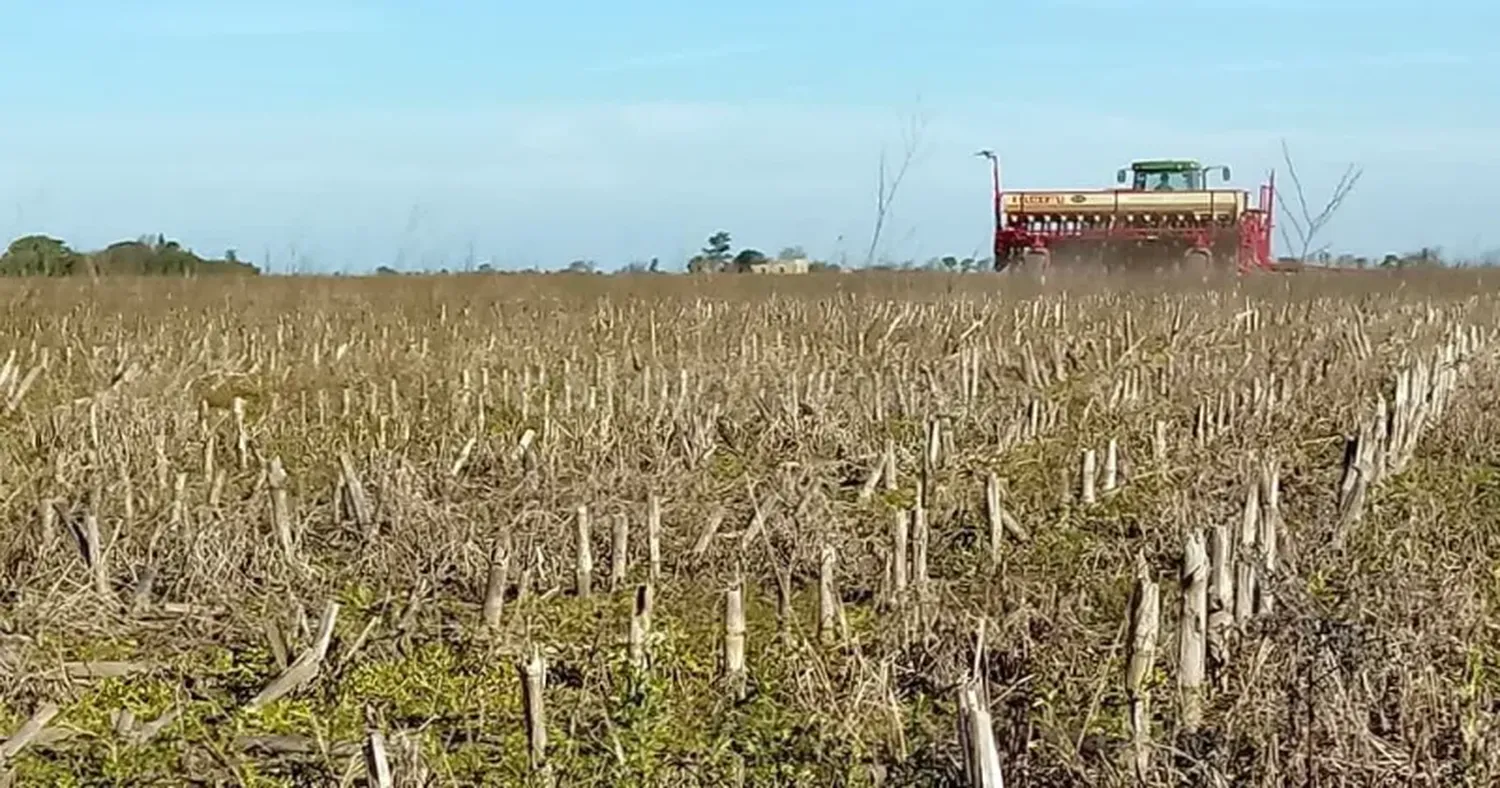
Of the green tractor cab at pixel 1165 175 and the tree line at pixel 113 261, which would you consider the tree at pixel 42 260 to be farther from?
the green tractor cab at pixel 1165 175

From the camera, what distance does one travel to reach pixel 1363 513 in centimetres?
478

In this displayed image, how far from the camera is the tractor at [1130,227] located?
2011 cm

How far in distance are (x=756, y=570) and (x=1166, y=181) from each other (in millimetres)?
18783

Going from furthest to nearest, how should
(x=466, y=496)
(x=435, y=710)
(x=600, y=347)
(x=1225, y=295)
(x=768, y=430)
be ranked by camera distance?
1. (x=1225, y=295)
2. (x=600, y=347)
3. (x=768, y=430)
4. (x=466, y=496)
5. (x=435, y=710)

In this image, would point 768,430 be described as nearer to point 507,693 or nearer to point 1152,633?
point 507,693

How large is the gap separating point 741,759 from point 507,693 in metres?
0.71

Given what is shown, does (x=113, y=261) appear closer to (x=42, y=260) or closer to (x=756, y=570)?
(x=42, y=260)

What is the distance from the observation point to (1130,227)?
20.7m

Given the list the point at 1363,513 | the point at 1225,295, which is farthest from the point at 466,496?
the point at 1225,295

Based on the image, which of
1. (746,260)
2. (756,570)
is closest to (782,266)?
(746,260)

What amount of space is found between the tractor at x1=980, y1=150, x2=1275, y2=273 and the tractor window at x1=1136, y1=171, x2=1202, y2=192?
0.74 m

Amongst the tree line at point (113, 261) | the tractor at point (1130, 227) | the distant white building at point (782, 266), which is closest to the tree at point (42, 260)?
the tree line at point (113, 261)

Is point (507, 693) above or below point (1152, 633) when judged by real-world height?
below

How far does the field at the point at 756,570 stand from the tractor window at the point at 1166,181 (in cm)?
1392
